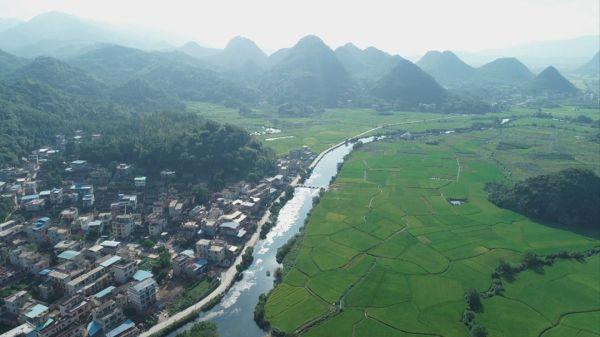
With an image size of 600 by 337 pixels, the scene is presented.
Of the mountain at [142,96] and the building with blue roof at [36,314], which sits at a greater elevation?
the mountain at [142,96]

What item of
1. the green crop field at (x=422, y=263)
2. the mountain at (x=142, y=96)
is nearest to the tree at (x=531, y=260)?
the green crop field at (x=422, y=263)

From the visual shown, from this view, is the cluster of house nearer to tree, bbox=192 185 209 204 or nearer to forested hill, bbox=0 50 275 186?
tree, bbox=192 185 209 204

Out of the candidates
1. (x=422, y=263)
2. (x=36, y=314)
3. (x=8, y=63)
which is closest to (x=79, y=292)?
(x=36, y=314)

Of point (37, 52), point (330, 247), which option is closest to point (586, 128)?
point (330, 247)

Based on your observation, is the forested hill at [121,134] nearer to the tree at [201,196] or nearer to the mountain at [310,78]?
the tree at [201,196]

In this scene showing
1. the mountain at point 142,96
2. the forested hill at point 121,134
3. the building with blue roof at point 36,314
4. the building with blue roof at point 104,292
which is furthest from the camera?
the mountain at point 142,96

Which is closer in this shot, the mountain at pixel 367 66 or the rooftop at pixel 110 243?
the rooftop at pixel 110 243

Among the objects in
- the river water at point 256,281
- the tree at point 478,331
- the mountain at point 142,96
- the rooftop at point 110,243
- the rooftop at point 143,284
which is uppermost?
the mountain at point 142,96
